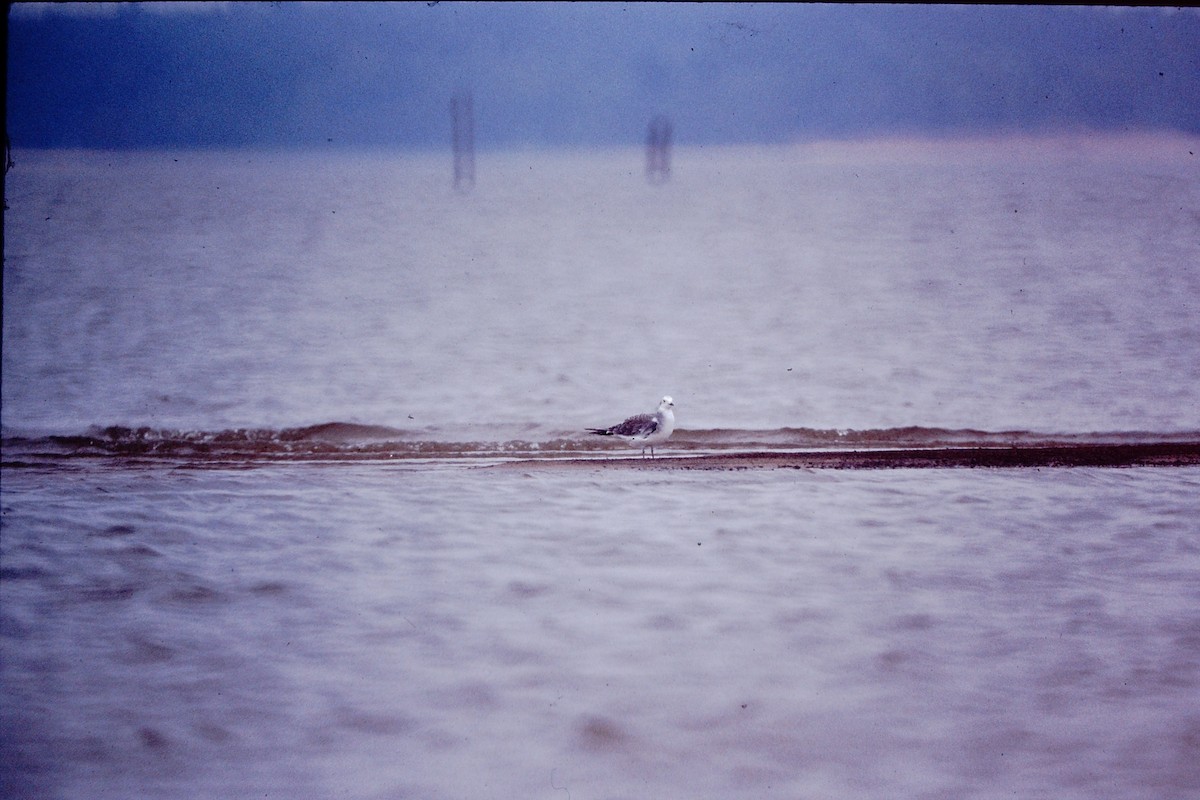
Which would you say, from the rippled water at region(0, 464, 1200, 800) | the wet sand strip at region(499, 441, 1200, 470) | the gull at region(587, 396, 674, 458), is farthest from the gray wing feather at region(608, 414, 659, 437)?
the rippled water at region(0, 464, 1200, 800)

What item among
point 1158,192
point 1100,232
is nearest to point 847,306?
point 1100,232

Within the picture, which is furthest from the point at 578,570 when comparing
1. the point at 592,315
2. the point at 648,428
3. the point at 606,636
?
the point at 592,315

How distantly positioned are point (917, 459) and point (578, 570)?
2.79m

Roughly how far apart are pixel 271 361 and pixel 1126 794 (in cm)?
875

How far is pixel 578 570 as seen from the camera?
465 cm

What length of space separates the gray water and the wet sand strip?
0.17 metres

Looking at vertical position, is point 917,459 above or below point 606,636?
above

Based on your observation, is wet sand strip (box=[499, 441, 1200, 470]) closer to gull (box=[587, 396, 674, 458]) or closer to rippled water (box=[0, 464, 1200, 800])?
gull (box=[587, 396, 674, 458])

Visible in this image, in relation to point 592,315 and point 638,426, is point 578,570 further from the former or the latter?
point 592,315

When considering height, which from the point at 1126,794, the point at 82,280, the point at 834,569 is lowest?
the point at 1126,794

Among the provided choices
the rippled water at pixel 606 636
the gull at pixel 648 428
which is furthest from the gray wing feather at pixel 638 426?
the rippled water at pixel 606 636

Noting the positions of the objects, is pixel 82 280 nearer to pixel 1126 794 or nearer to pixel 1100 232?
pixel 1126 794

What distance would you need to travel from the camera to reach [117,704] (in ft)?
11.9

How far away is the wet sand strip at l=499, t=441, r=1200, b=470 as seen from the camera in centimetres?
627
